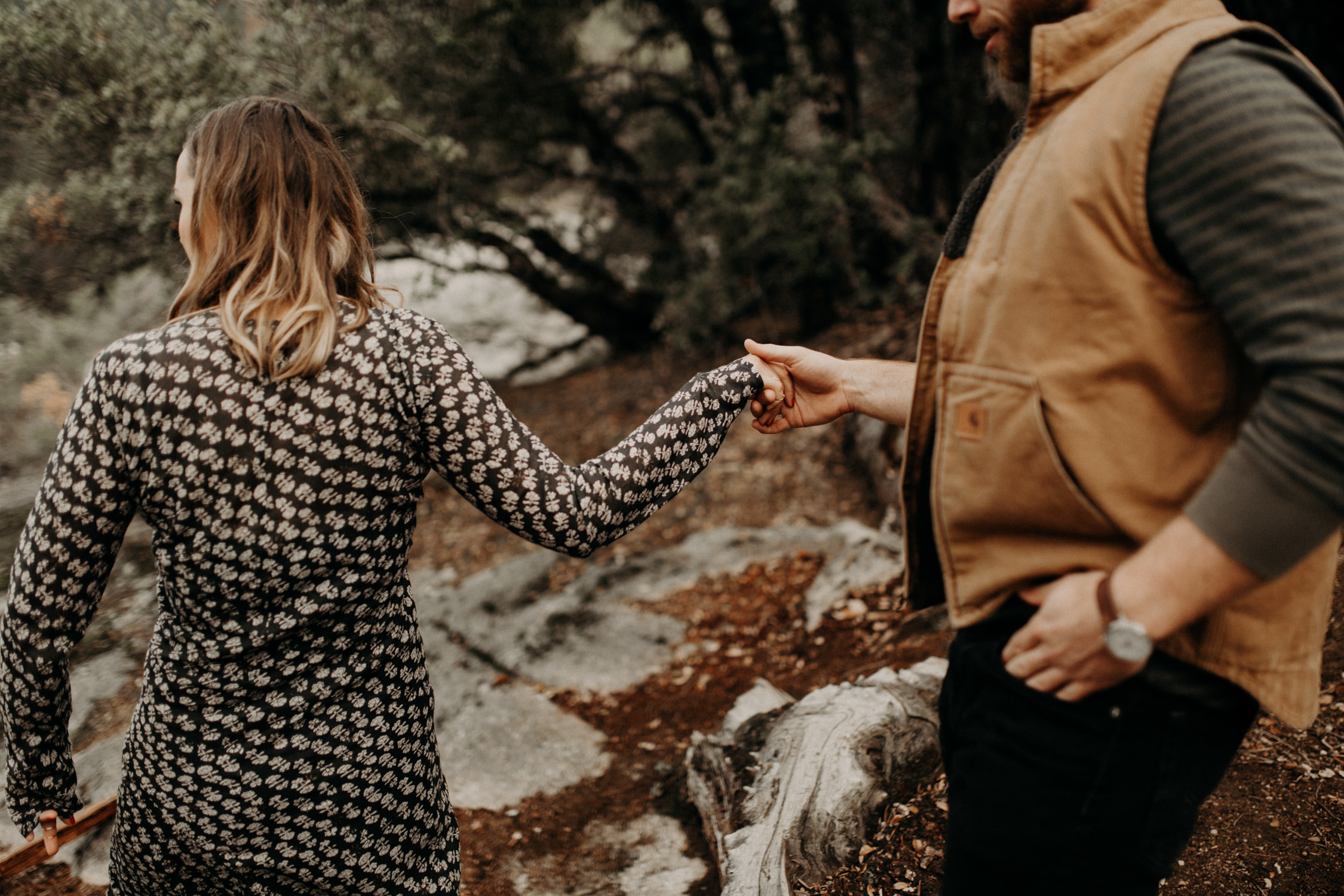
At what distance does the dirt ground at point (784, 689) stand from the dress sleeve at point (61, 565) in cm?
155

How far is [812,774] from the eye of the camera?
2.32 meters

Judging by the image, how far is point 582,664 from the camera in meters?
3.97

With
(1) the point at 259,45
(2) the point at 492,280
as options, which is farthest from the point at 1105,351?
(2) the point at 492,280

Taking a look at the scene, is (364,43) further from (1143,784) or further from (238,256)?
(1143,784)

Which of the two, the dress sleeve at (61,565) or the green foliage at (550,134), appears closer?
the dress sleeve at (61,565)

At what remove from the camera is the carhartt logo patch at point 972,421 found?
117cm

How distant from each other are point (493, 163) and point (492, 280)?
1816 mm

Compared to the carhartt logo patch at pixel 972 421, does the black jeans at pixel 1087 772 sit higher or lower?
lower

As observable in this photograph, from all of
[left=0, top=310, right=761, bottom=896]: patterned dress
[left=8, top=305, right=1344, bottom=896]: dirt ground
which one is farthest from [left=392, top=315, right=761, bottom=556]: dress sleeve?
[left=8, top=305, right=1344, bottom=896]: dirt ground

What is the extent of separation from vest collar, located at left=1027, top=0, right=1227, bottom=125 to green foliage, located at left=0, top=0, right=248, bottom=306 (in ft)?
14.0

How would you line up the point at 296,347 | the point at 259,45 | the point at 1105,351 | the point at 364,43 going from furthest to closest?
the point at 364,43, the point at 259,45, the point at 296,347, the point at 1105,351

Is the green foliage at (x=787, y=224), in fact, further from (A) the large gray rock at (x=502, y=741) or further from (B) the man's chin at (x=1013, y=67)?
(B) the man's chin at (x=1013, y=67)

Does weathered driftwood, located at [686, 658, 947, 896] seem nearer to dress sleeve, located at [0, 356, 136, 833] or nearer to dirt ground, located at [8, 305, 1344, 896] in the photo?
dirt ground, located at [8, 305, 1344, 896]

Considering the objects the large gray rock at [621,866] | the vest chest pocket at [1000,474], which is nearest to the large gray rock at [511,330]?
the large gray rock at [621,866]
